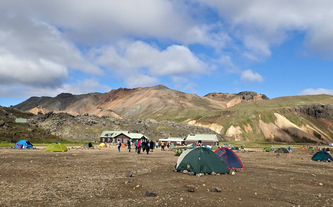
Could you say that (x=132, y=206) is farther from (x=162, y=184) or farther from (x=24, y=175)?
(x=24, y=175)

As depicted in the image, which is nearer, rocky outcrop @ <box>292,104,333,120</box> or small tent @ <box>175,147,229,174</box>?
small tent @ <box>175,147,229,174</box>

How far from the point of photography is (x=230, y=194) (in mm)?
13094

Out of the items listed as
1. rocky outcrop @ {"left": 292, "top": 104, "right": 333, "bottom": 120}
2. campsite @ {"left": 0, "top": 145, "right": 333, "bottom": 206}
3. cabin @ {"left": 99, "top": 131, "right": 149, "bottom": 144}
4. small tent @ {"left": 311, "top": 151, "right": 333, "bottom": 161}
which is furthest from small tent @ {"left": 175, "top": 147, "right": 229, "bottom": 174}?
rocky outcrop @ {"left": 292, "top": 104, "right": 333, "bottom": 120}

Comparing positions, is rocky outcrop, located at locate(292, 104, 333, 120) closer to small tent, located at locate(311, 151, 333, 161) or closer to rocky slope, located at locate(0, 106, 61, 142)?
small tent, located at locate(311, 151, 333, 161)

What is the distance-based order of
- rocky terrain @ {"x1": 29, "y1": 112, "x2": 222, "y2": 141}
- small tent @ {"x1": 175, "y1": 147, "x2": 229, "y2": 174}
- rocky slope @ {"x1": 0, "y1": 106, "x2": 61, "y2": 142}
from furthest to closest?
rocky terrain @ {"x1": 29, "y1": 112, "x2": 222, "y2": 141}, rocky slope @ {"x1": 0, "y1": 106, "x2": 61, "y2": 142}, small tent @ {"x1": 175, "y1": 147, "x2": 229, "y2": 174}

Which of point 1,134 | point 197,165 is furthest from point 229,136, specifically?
point 197,165

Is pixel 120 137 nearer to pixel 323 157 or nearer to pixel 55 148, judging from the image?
pixel 55 148

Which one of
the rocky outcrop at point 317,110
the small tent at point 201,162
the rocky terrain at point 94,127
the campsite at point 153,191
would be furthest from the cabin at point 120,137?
the rocky outcrop at point 317,110

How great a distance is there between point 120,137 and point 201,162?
300ft

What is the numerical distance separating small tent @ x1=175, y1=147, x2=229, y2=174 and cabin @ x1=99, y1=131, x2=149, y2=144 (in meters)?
83.7

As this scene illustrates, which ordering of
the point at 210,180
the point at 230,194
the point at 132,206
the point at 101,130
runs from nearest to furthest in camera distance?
the point at 132,206
the point at 230,194
the point at 210,180
the point at 101,130

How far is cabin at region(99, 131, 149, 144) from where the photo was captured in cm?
10500

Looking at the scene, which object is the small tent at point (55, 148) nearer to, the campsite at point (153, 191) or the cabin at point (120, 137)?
the campsite at point (153, 191)

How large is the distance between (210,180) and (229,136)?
147271 millimetres
